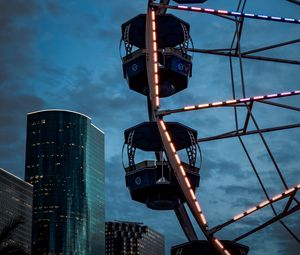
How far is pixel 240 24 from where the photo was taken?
109 feet

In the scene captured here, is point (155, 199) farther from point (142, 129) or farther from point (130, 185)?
point (142, 129)

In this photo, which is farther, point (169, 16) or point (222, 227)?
point (169, 16)

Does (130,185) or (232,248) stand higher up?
(130,185)

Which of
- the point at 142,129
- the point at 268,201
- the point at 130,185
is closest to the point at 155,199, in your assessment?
the point at 130,185

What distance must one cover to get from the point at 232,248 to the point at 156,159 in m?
5.92

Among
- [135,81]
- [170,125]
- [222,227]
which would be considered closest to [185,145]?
[170,125]

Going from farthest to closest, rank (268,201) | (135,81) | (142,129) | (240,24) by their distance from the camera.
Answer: (135,81) < (142,129) < (240,24) < (268,201)

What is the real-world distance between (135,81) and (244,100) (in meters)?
10.8

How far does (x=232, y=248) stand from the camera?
3447 cm

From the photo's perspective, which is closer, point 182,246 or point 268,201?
point 268,201

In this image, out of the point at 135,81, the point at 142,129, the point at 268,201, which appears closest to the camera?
the point at 268,201

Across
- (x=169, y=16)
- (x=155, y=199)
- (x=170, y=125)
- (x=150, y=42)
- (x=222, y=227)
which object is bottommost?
(x=222, y=227)

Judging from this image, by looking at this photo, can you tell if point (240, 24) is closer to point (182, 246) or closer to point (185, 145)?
point (185, 145)

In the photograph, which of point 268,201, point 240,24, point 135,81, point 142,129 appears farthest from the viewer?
point 135,81
